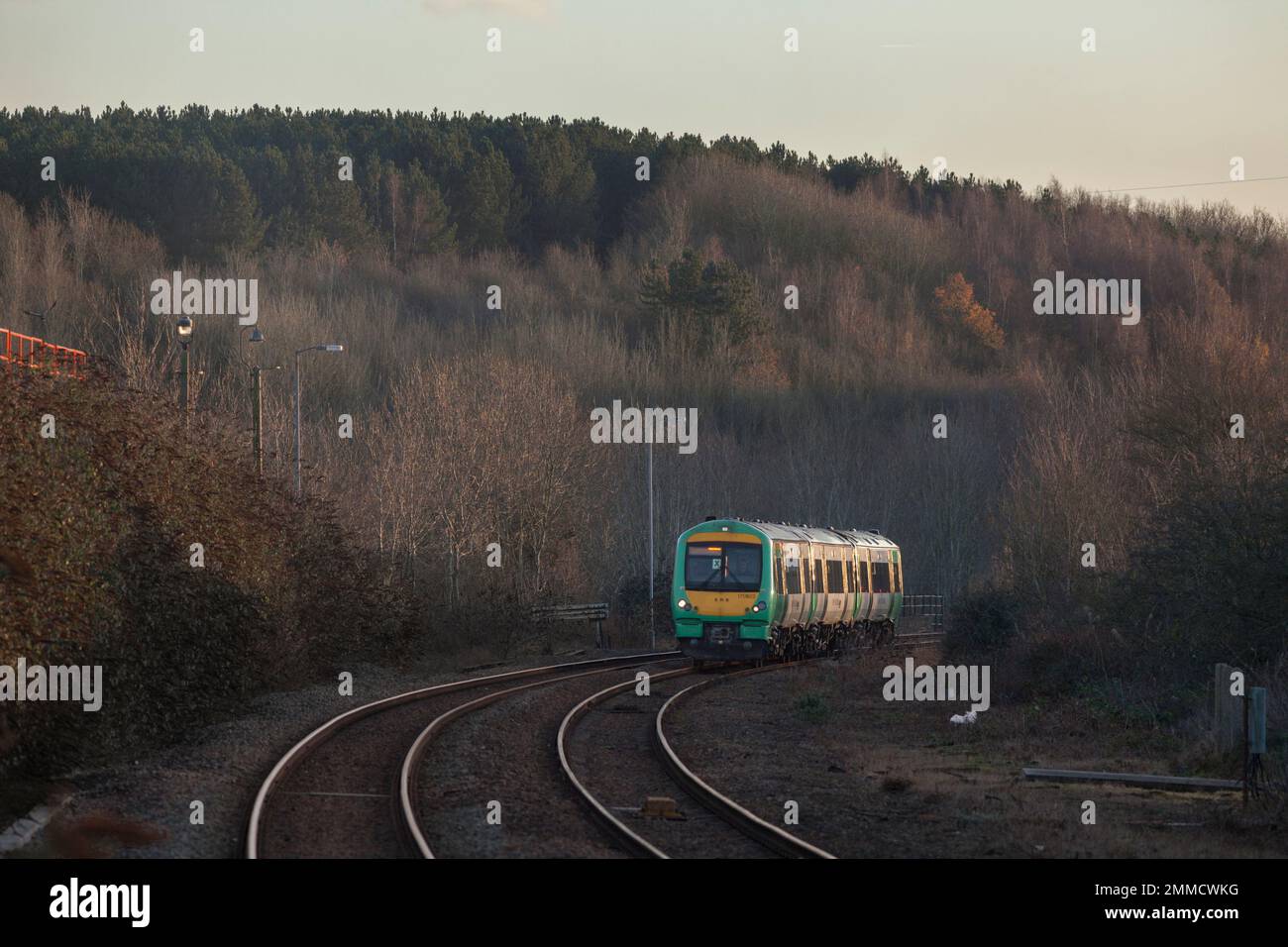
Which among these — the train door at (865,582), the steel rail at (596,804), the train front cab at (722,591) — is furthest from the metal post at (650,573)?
the steel rail at (596,804)

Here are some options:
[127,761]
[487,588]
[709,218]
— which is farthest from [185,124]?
[127,761]

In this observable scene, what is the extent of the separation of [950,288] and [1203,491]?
74.1 metres

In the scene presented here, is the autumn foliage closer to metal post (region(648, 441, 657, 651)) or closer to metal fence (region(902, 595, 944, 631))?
metal fence (region(902, 595, 944, 631))

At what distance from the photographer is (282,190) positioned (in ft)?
267

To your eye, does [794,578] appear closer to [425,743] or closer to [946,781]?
[425,743]

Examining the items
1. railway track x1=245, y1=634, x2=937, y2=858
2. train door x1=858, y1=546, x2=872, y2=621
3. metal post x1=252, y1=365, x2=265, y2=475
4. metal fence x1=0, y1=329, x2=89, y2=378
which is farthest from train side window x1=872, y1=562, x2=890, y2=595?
metal fence x1=0, y1=329, x2=89, y2=378

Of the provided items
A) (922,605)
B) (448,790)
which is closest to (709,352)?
(922,605)

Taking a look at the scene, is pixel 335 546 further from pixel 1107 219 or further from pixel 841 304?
pixel 1107 219

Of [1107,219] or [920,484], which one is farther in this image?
[1107,219]

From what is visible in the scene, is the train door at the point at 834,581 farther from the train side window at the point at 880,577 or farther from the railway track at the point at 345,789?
the railway track at the point at 345,789

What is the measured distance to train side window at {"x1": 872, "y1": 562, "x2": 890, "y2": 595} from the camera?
40500mm

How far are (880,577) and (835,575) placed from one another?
209 inches

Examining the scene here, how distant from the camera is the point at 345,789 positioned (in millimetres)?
15328

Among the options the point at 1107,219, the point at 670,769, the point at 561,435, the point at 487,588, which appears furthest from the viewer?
the point at 1107,219
